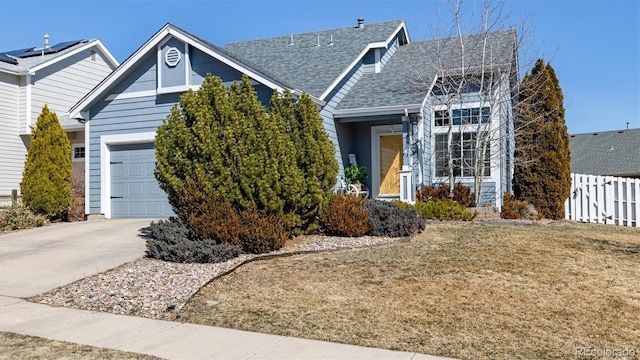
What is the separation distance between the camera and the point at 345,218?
9.87 metres

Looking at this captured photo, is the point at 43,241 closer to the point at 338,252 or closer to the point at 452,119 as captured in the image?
the point at 338,252

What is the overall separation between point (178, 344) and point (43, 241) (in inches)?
277

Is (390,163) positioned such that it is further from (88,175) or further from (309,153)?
(88,175)

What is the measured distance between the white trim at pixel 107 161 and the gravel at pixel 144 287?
6.68m

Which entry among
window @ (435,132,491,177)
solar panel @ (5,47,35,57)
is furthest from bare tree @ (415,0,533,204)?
solar panel @ (5,47,35,57)

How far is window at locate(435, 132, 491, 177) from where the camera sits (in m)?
15.2

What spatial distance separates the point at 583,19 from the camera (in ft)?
42.1

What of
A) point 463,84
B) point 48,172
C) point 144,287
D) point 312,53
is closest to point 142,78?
point 48,172

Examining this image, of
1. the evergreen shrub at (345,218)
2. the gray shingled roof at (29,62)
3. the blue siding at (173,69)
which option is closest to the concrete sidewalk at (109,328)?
the evergreen shrub at (345,218)

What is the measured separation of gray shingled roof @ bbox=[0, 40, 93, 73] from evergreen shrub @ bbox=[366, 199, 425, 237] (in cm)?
1530

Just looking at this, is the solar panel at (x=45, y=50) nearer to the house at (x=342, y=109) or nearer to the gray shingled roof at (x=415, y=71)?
the house at (x=342, y=109)

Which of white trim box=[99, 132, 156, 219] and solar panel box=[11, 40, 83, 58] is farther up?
solar panel box=[11, 40, 83, 58]

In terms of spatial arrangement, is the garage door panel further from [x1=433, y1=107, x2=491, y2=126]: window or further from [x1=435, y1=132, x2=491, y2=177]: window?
[x1=433, y1=107, x2=491, y2=126]: window

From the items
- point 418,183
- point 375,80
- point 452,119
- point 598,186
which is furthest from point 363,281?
point 598,186
